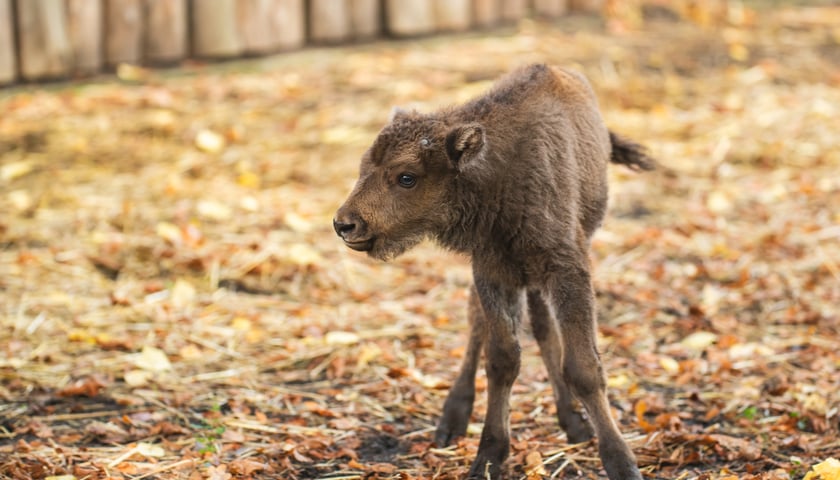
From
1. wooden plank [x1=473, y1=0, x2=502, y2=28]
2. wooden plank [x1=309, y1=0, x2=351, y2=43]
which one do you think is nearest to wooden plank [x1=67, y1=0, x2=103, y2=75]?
wooden plank [x1=309, y1=0, x2=351, y2=43]

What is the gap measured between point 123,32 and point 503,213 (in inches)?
278

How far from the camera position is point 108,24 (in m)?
11.2

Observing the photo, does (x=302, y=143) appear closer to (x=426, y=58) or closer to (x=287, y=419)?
(x=426, y=58)

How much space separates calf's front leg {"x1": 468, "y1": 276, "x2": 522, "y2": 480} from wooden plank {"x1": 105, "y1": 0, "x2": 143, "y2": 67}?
6.86 metres

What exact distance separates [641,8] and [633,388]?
9.83 m

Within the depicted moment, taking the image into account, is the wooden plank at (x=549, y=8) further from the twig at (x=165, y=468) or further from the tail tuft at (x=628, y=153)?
the twig at (x=165, y=468)

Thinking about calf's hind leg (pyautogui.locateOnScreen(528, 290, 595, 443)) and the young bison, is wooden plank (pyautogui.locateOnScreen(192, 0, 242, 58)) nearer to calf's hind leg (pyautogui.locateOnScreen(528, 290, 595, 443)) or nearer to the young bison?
the young bison

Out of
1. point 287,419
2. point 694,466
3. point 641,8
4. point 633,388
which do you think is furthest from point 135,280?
point 641,8

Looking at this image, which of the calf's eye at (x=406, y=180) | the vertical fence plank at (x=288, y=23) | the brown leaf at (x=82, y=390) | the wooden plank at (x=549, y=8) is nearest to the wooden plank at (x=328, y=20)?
the vertical fence plank at (x=288, y=23)

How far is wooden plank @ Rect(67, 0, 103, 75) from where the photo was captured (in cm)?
1093

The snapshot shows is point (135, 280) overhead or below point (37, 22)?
below

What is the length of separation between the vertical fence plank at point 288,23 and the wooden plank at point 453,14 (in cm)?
174

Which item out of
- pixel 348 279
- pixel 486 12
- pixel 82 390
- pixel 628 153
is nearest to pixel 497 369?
pixel 628 153

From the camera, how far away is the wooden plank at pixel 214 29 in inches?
456
